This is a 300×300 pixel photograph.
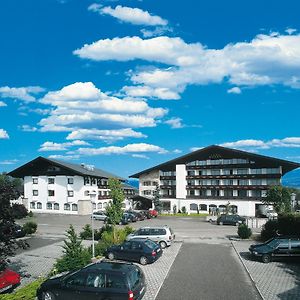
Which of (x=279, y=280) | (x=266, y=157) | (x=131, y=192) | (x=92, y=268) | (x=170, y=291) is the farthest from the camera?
(x=131, y=192)

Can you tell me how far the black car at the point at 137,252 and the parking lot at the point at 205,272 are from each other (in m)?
0.57

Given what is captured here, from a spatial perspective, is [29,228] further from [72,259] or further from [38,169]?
[38,169]

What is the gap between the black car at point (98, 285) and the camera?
45.3ft

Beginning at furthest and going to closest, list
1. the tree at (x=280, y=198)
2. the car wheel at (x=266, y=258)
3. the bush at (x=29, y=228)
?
the tree at (x=280, y=198) → the bush at (x=29, y=228) → the car wheel at (x=266, y=258)

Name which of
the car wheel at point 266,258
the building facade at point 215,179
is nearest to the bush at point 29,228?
the car wheel at point 266,258

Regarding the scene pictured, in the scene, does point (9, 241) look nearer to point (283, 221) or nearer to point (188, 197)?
point (283, 221)

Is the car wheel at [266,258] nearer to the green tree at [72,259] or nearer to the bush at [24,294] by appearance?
the green tree at [72,259]

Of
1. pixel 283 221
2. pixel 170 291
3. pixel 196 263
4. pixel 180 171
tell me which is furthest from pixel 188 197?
pixel 170 291

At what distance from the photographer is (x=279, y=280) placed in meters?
19.4

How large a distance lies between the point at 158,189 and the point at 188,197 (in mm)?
5841

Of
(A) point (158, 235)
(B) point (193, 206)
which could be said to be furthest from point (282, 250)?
(B) point (193, 206)

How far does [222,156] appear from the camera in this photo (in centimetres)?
7025

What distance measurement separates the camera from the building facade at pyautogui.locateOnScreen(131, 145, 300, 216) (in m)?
67.1

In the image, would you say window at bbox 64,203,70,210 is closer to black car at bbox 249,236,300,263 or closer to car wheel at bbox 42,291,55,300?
black car at bbox 249,236,300,263
